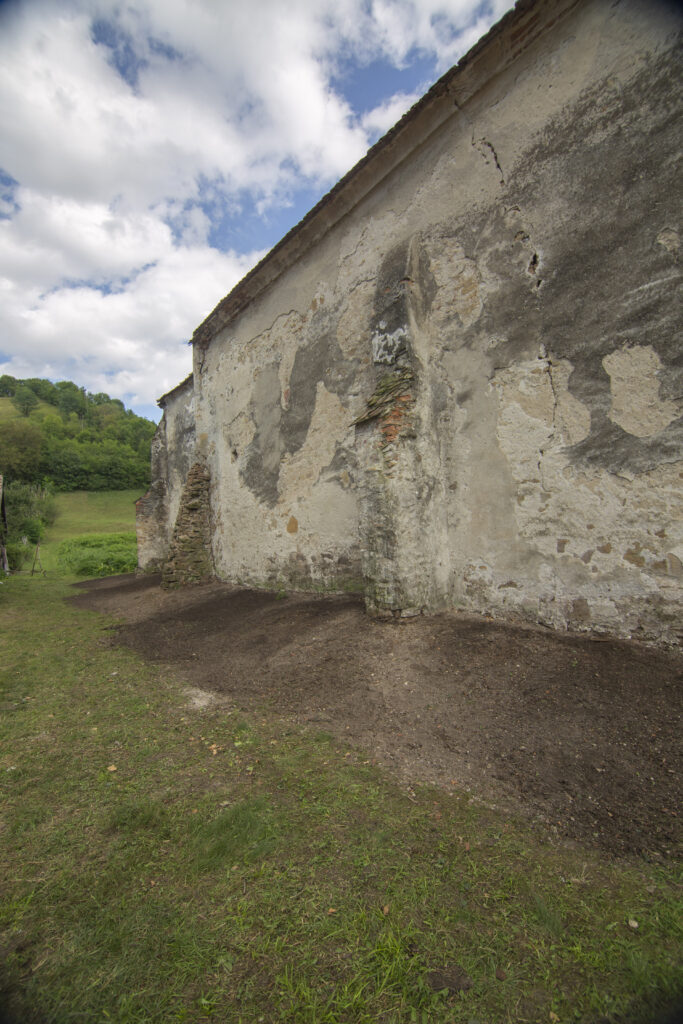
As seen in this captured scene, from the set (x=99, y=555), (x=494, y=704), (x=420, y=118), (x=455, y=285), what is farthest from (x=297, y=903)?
(x=99, y=555)

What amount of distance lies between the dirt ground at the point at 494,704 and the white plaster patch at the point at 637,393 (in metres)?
2.03

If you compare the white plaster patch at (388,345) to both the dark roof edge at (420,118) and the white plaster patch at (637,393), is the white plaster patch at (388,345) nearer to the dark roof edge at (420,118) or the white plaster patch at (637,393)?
the white plaster patch at (637,393)

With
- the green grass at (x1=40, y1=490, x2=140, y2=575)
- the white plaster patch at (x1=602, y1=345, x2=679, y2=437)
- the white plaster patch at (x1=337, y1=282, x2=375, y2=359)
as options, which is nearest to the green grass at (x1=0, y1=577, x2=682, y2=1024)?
the white plaster patch at (x1=602, y1=345, x2=679, y2=437)

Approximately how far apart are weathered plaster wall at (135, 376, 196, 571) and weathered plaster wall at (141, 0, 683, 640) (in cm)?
956

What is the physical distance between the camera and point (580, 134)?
4.37 metres

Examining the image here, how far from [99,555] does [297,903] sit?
23042 mm

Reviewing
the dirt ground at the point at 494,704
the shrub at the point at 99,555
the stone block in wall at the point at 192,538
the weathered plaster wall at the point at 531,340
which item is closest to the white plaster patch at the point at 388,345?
the weathered plaster wall at the point at 531,340

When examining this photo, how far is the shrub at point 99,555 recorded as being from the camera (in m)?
20.1

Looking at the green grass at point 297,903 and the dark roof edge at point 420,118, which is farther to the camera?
the dark roof edge at point 420,118

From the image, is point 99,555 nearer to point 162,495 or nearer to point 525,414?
point 162,495

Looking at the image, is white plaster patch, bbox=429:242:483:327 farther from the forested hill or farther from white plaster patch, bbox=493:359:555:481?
the forested hill

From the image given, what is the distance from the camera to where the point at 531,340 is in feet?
15.4

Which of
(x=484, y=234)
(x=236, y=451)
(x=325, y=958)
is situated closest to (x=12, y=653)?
(x=236, y=451)

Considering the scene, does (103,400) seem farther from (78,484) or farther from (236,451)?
(236,451)
